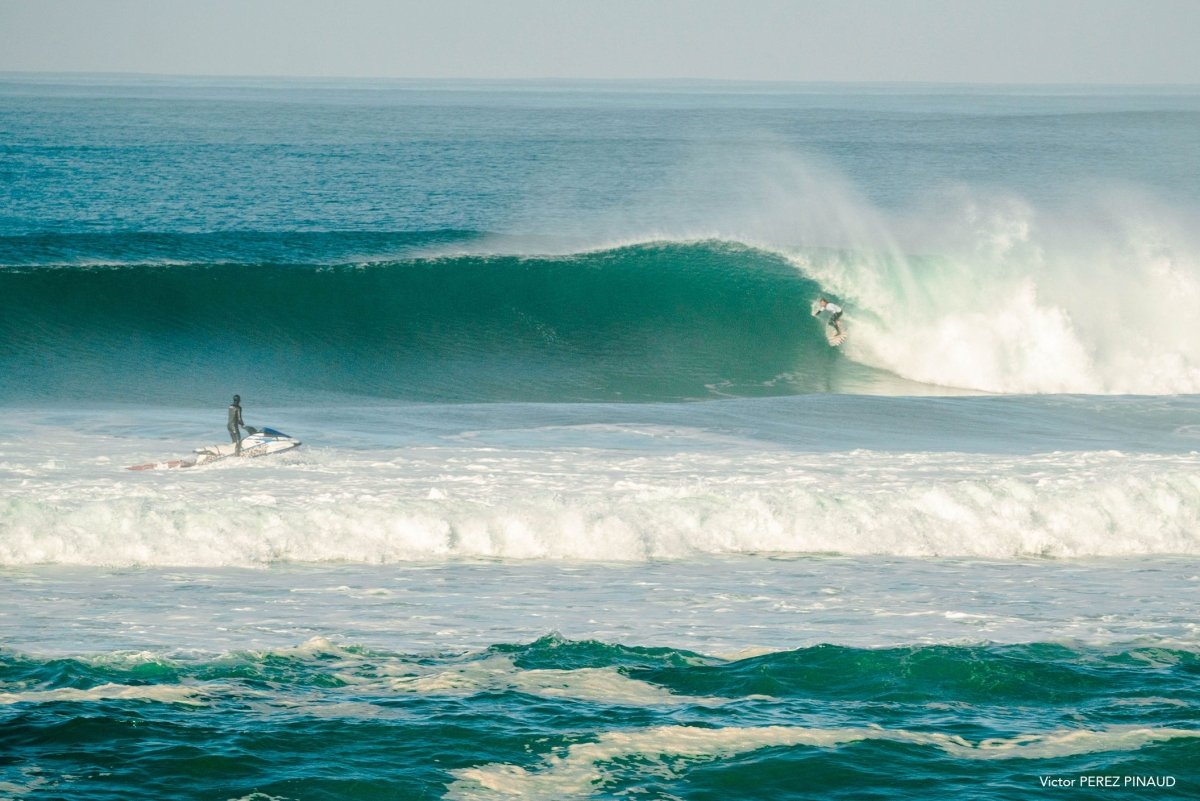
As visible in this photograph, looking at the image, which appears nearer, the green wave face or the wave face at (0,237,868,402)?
the green wave face

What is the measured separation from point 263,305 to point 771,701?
18.7m

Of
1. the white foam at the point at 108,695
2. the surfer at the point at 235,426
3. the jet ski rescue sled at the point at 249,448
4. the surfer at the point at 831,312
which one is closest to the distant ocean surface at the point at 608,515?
the white foam at the point at 108,695

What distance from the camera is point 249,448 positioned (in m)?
15.0

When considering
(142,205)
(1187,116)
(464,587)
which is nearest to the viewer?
(464,587)

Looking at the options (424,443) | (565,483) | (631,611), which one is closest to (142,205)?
(424,443)

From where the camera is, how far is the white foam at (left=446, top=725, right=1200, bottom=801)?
7211 millimetres

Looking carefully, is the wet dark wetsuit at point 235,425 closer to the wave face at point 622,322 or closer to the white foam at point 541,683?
the wave face at point 622,322

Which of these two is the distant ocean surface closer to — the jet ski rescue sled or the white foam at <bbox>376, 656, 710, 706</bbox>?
the white foam at <bbox>376, 656, 710, 706</bbox>

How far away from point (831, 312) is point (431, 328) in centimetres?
715

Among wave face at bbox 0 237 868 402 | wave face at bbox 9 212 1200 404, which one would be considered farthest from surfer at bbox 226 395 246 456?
wave face at bbox 0 237 868 402

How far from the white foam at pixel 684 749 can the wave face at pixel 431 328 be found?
13883mm

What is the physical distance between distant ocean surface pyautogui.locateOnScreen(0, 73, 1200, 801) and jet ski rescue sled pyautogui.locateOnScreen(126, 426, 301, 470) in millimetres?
→ 188

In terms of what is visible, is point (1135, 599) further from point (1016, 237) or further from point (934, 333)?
point (1016, 237)

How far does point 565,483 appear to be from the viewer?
1388cm
